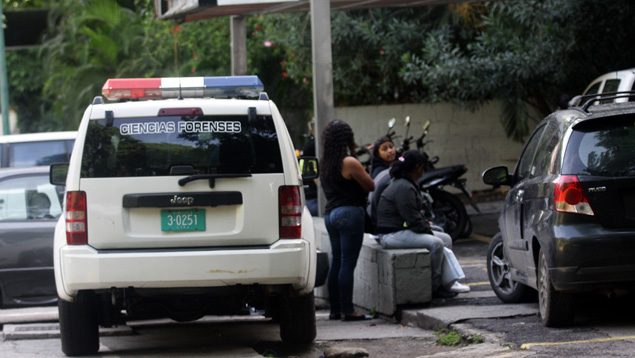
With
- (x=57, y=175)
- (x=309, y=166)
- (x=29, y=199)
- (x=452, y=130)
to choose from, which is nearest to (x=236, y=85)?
(x=309, y=166)

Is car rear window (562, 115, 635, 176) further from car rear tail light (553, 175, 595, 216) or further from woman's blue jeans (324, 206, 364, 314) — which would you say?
woman's blue jeans (324, 206, 364, 314)

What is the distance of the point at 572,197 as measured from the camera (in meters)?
6.29

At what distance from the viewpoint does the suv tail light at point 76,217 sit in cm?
620

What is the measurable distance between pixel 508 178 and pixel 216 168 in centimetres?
279

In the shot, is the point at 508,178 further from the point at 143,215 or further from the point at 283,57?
the point at 283,57

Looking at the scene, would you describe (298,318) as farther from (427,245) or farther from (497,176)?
(497,176)

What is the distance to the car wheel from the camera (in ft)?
21.8

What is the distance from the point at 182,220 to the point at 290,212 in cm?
73

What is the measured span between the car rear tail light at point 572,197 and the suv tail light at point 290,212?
1.78 meters

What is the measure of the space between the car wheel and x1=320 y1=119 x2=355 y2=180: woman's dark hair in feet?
A: 7.04

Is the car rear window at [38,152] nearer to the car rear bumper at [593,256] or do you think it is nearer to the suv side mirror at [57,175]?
the suv side mirror at [57,175]

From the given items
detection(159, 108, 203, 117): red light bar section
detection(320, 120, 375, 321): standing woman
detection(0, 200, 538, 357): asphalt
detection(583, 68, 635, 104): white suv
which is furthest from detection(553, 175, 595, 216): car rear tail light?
detection(583, 68, 635, 104): white suv

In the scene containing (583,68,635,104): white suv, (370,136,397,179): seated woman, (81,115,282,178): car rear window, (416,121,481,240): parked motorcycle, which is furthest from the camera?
(416,121,481,240): parked motorcycle

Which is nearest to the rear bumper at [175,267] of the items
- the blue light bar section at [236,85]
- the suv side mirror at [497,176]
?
the blue light bar section at [236,85]
